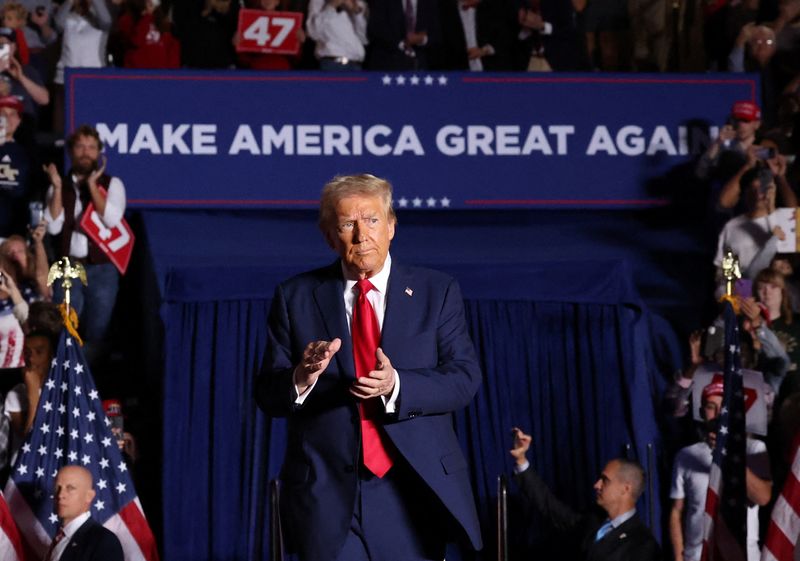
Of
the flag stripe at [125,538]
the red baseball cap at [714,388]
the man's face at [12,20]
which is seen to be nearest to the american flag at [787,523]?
the red baseball cap at [714,388]

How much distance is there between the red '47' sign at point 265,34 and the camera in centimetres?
991

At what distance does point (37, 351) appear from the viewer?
8.11 metres

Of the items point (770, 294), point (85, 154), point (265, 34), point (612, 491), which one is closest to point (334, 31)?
point (265, 34)

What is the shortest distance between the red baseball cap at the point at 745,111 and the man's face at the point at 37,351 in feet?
14.8

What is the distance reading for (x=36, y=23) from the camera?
1093cm

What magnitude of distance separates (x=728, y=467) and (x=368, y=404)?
11.7 feet

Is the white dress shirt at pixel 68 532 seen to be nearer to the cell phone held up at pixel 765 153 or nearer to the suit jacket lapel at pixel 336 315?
the suit jacket lapel at pixel 336 315

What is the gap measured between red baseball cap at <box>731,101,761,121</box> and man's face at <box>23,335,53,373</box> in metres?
4.53

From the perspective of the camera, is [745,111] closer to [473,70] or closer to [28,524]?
[473,70]

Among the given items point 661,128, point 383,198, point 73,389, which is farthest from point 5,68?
point 383,198

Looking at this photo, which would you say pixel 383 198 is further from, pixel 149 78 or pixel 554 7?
pixel 554 7

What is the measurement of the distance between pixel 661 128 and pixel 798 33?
1489 millimetres

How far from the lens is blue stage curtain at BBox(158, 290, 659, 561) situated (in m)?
7.76

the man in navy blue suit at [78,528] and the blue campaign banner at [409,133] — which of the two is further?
Result: the blue campaign banner at [409,133]
